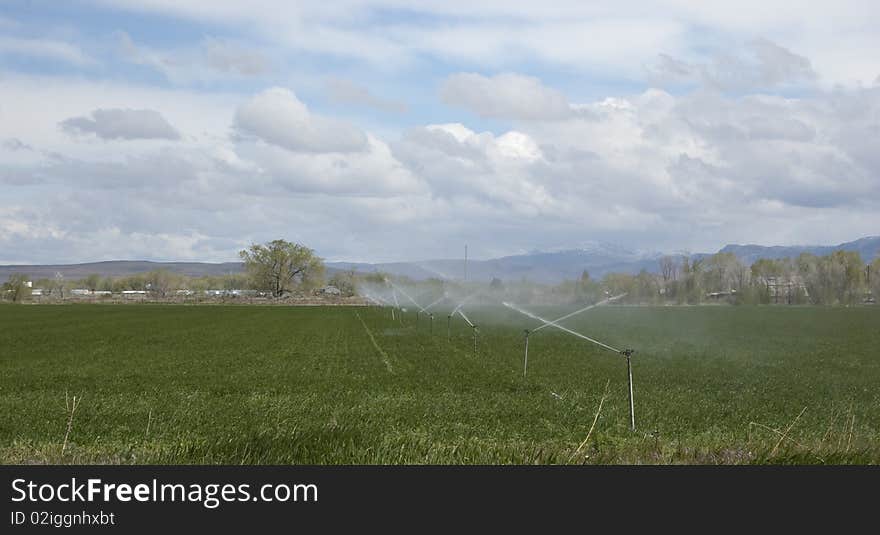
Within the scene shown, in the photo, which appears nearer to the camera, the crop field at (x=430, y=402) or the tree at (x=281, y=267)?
the crop field at (x=430, y=402)

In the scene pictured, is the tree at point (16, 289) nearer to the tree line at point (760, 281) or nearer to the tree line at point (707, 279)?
the tree line at point (707, 279)

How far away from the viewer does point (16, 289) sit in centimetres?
16225

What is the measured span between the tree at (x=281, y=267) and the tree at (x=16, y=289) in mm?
42121

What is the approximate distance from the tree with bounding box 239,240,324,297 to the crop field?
13605 centimetres

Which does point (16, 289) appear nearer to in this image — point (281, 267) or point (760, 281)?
point (281, 267)

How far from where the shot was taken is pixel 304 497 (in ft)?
19.2

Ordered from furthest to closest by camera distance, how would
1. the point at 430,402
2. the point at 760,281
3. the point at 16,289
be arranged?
the point at 760,281 → the point at 16,289 → the point at 430,402

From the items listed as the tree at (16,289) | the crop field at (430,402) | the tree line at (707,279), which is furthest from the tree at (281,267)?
the crop field at (430,402)

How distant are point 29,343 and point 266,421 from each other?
3174 centimetres

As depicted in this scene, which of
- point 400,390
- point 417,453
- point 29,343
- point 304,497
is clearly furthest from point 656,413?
point 29,343

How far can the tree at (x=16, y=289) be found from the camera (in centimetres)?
16212

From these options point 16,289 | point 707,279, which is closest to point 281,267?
point 16,289

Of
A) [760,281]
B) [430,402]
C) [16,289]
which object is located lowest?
[430,402]

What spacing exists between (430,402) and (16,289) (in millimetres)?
164144
